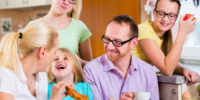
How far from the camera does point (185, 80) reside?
5.00ft

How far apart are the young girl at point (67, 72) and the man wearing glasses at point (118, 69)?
5cm

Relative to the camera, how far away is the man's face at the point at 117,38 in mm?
1430

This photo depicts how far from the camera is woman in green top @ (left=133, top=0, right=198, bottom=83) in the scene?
1577 millimetres

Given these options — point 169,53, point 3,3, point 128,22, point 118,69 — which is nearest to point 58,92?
point 118,69

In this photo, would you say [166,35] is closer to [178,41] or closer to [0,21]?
[178,41]

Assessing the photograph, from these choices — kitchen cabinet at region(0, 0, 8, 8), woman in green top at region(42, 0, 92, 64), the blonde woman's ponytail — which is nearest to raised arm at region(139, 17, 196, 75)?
woman in green top at region(42, 0, 92, 64)

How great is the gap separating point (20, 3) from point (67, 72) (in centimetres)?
323

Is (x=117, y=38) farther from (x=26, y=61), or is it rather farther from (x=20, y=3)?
(x=20, y=3)

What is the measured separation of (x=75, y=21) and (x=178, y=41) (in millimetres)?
671

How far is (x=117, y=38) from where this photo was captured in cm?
145

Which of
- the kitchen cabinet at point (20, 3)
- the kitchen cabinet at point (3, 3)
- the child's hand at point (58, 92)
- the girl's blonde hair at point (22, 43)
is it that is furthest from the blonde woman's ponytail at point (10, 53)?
the kitchen cabinet at point (3, 3)

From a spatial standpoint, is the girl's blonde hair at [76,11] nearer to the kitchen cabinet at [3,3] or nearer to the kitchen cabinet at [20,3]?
the kitchen cabinet at [20,3]

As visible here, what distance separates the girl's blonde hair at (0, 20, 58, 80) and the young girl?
5.5 inches

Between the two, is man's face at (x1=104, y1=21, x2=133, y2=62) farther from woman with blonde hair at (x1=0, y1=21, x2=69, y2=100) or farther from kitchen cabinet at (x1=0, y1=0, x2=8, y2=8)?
kitchen cabinet at (x1=0, y1=0, x2=8, y2=8)
